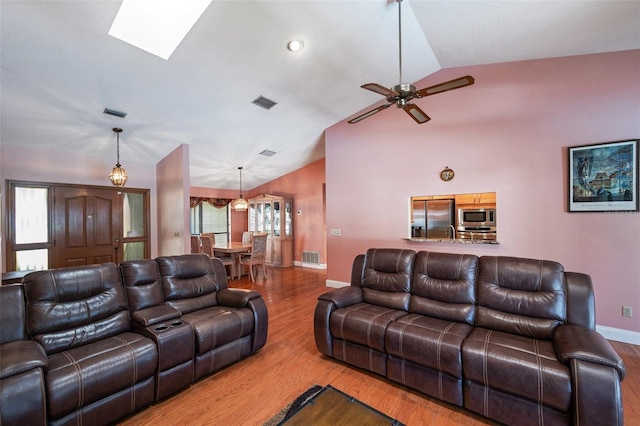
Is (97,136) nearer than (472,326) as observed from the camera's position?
No

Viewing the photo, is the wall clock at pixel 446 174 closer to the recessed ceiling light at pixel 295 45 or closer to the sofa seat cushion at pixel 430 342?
the sofa seat cushion at pixel 430 342

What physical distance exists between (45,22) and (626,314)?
6549 mm

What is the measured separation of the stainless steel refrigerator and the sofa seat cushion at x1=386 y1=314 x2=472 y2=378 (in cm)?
233

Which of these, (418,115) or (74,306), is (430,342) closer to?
(418,115)

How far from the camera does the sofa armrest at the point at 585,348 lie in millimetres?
1574

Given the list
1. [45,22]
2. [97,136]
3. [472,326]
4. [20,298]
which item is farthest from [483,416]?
[97,136]

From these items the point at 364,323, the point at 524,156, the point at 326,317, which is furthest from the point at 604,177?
the point at 326,317

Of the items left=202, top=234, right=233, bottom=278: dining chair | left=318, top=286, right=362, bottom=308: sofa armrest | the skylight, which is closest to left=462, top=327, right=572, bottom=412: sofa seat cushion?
left=318, top=286, right=362, bottom=308: sofa armrest

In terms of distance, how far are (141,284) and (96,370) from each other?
91 cm

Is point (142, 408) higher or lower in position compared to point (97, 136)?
lower

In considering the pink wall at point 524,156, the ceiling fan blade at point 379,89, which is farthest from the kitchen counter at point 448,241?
the ceiling fan blade at point 379,89

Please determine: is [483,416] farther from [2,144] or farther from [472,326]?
[2,144]

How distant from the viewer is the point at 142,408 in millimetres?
2092

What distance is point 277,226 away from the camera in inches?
312
